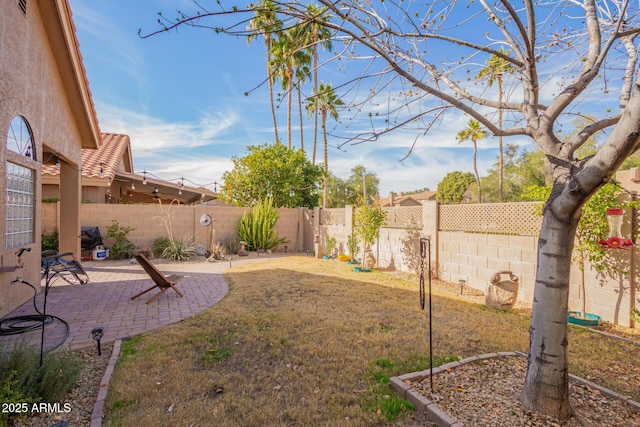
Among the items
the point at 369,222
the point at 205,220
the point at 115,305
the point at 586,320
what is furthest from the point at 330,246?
the point at 586,320

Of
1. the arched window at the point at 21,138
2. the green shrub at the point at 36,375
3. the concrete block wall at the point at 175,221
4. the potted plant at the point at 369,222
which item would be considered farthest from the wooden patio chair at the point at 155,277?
the concrete block wall at the point at 175,221

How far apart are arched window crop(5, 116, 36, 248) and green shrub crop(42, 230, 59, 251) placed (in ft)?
15.5

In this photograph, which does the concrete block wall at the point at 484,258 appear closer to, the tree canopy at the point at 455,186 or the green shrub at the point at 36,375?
the green shrub at the point at 36,375

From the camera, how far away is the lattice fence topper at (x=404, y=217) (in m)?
9.12

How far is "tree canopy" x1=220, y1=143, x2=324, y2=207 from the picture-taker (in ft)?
51.7

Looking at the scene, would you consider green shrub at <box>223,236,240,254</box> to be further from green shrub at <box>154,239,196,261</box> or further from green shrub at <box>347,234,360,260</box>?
green shrub at <box>347,234,360,260</box>

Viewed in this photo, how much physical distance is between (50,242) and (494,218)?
12802 mm

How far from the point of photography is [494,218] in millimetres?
7004

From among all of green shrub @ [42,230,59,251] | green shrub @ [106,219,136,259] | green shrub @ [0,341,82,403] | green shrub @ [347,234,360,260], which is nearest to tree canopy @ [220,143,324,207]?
green shrub @ [106,219,136,259]

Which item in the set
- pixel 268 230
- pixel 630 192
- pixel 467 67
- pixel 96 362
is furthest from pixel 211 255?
pixel 630 192

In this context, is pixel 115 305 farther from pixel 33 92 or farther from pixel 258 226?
pixel 258 226

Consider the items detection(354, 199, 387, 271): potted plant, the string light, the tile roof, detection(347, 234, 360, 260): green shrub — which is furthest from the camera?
the string light

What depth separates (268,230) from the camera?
13.9 m

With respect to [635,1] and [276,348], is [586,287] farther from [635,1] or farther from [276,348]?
[276,348]
